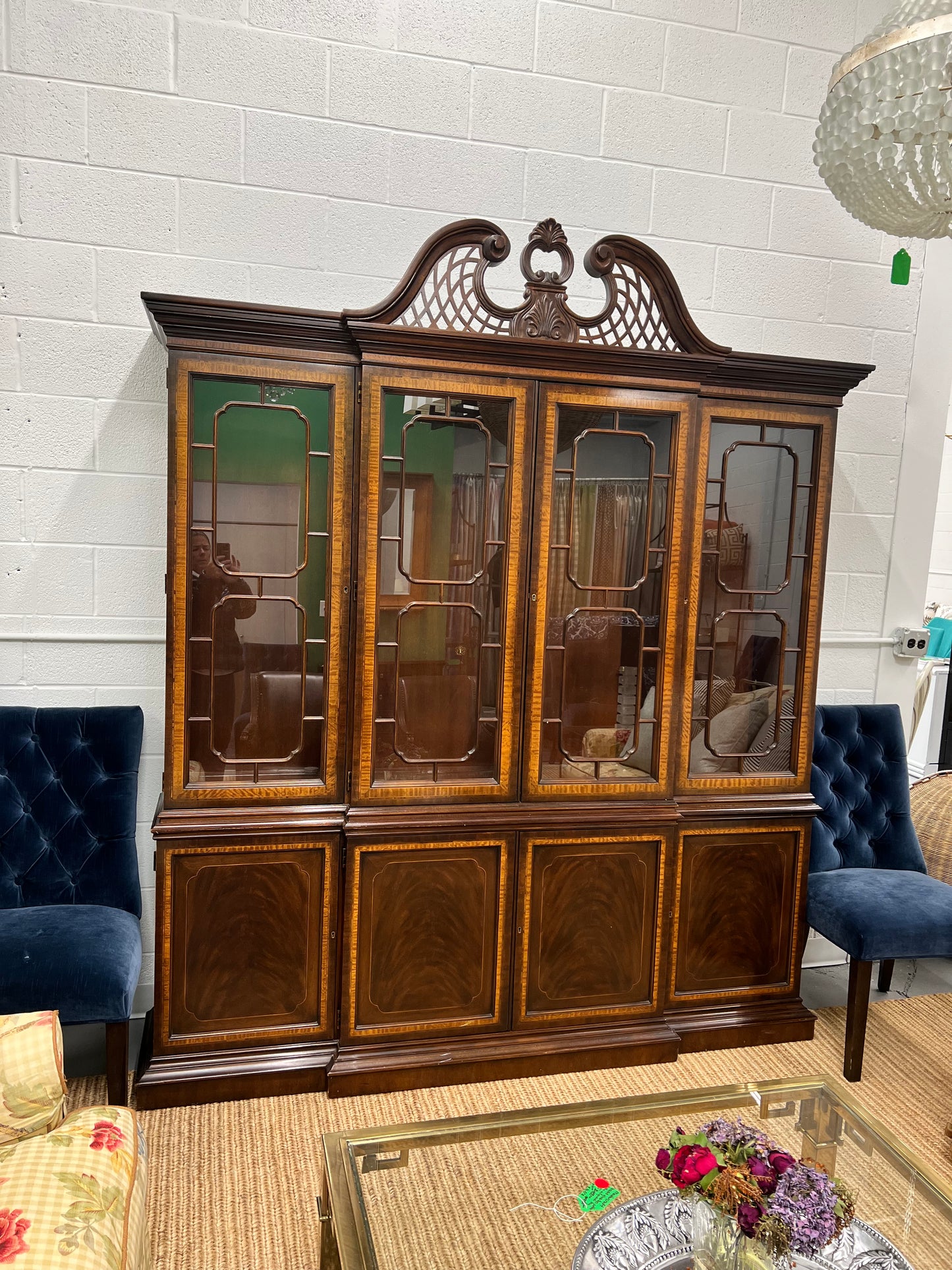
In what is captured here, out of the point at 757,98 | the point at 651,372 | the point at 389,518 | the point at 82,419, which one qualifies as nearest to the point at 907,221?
the point at 651,372

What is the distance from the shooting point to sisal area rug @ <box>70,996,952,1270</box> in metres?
2.02

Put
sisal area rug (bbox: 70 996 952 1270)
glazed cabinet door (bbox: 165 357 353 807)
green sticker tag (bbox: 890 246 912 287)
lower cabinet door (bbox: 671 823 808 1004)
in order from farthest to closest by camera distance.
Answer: lower cabinet door (bbox: 671 823 808 1004) → glazed cabinet door (bbox: 165 357 353 807) → green sticker tag (bbox: 890 246 912 287) → sisal area rug (bbox: 70 996 952 1270)

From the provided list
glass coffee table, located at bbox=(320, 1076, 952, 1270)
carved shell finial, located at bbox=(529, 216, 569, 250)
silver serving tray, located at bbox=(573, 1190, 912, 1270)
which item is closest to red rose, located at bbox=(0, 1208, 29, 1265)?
glass coffee table, located at bbox=(320, 1076, 952, 1270)

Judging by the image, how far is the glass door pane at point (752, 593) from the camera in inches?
110

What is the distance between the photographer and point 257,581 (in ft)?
8.10

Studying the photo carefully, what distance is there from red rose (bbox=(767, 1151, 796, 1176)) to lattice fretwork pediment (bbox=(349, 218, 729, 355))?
1948 mm

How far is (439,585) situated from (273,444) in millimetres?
580

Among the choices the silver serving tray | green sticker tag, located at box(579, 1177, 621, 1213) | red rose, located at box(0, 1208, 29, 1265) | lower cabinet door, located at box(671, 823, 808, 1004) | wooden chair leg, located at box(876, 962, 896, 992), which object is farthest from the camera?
wooden chair leg, located at box(876, 962, 896, 992)

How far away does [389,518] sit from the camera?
8.18ft

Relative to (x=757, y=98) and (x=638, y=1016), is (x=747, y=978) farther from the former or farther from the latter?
(x=757, y=98)

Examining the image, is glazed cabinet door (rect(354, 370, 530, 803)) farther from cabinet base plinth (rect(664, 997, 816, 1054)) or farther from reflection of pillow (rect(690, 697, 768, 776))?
cabinet base plinth (rect(664, 997, 816, 1054))

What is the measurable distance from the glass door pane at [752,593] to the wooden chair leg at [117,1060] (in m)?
1.73

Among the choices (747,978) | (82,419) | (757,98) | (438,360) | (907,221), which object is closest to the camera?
(907,221)

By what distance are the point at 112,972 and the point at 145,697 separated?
87 cm
